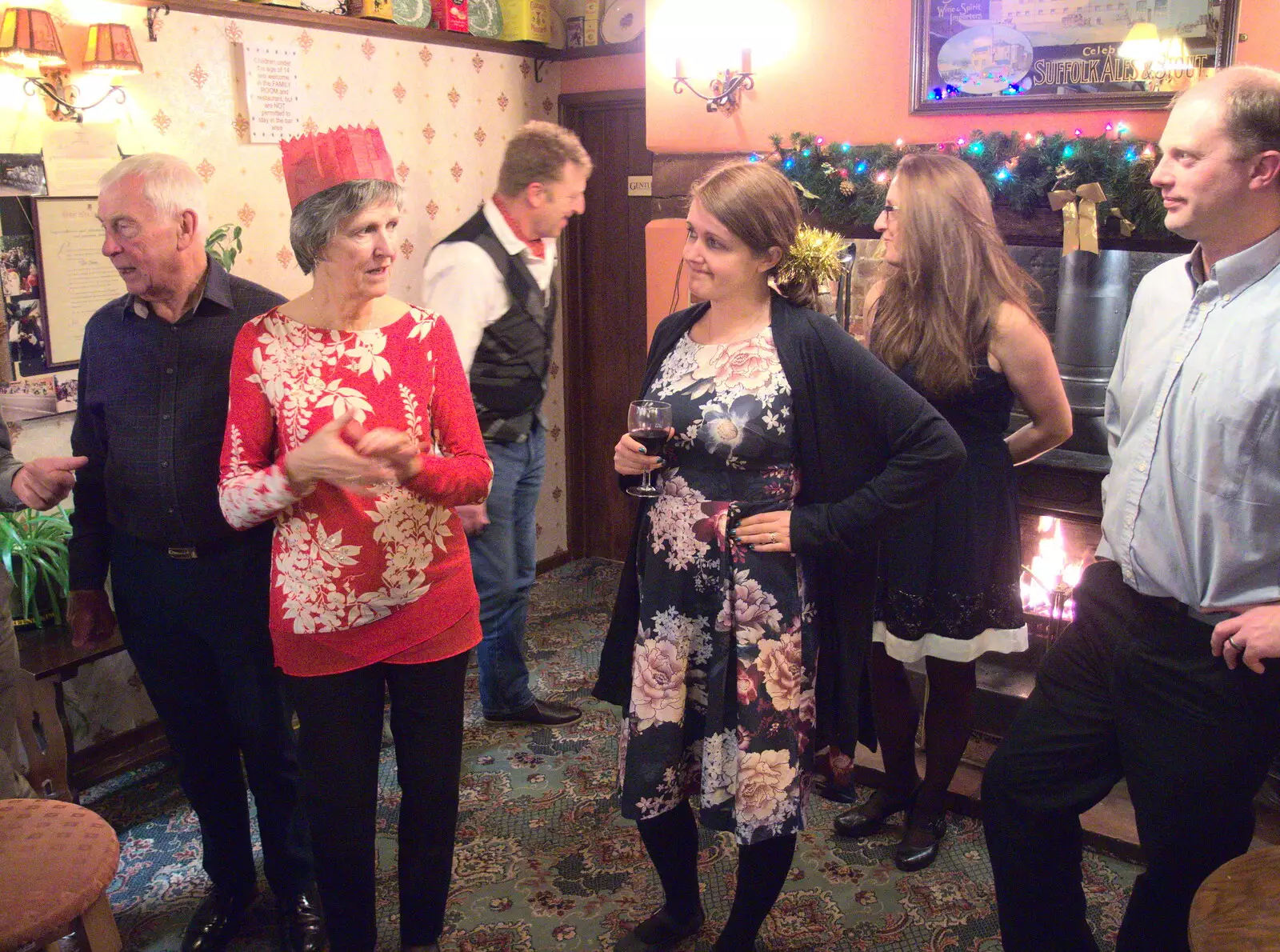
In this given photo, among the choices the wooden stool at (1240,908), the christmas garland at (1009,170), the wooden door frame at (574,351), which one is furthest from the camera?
the wooden door frame at (574,351)

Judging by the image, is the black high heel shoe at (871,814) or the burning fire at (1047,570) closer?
the black high heel shoe at (871,814)

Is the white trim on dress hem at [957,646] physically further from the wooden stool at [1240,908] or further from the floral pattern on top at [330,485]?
the floral pattern on top at [330,485]

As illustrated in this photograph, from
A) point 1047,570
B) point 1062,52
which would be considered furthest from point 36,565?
point 1062,52

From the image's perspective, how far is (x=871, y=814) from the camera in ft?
9.57

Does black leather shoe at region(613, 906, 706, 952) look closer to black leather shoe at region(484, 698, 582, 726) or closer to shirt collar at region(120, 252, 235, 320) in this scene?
black leather shoe at region(484, 698, 582, 726)

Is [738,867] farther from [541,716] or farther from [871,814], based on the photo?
[541,716]

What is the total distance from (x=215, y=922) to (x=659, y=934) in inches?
38.6

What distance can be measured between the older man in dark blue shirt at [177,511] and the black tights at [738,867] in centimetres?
80

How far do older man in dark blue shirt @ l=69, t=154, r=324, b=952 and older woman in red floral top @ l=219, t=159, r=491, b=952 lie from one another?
0.23 m

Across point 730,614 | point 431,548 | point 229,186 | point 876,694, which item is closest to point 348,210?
point 431,548

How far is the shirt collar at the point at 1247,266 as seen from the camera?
5.67ft

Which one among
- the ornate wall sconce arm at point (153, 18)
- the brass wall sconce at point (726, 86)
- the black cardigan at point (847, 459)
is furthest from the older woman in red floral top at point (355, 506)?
the brass wall sconce at point (726, 86)

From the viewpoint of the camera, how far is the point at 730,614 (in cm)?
205

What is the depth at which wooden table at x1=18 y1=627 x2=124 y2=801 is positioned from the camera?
2814mm
